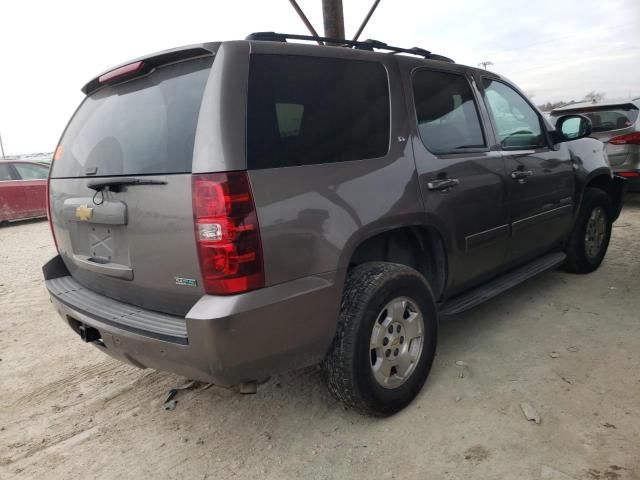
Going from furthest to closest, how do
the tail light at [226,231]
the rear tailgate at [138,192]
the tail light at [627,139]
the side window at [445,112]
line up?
the tail light at [627,139] < the side window at [445,112] < the rear tailgate at [138,192] < the tail light at [226,231]

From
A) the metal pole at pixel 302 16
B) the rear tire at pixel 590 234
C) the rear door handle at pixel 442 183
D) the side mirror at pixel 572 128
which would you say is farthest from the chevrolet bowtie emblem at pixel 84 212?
the metal pole at pixel 302 16

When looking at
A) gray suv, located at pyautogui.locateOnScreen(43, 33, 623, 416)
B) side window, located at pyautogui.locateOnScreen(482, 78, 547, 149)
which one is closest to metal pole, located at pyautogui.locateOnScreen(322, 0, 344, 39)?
side window, located at pyautogui.locateOnScreen(482, 78, 547, 149)

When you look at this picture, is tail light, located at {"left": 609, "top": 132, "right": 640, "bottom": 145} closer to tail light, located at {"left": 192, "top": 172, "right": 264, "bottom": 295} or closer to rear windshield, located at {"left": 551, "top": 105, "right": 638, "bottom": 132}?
rear windshield, located at {"left": 551, "top": 105, "right": 638, "bottom": 132}

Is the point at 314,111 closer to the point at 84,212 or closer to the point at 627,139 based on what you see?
the point at 84,212

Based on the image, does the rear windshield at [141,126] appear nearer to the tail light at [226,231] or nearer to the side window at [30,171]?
the tail light at [226,231]

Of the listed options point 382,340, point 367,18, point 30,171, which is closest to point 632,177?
point 367,18

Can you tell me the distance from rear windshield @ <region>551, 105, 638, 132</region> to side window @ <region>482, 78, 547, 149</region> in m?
4.16

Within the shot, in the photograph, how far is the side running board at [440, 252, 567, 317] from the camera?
2.93 m

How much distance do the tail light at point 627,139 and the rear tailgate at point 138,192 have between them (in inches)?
270

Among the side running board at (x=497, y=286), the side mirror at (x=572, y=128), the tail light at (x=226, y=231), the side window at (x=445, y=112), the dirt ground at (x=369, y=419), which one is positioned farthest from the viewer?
the side mirror at (x=572, y=128)

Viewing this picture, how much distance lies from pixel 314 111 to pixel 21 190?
11056 mm

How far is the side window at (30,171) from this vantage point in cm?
1103

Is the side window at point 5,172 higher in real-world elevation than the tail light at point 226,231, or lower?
higher

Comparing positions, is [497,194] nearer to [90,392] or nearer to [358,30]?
[90,392]
